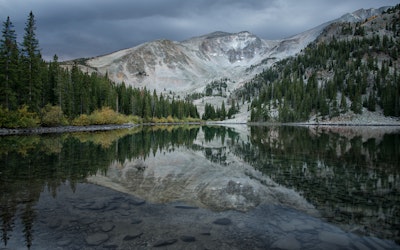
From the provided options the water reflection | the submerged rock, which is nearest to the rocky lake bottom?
the submerged rock

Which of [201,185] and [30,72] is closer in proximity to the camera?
[201,185]

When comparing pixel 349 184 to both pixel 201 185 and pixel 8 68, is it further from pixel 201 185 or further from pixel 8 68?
pixel 8 68

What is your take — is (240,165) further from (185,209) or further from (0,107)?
(0,107)

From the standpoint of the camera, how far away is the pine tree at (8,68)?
60.8m

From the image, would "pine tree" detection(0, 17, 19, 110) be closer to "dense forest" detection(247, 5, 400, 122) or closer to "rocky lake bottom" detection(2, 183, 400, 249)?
"rocky lake bottom" detection(2, 183, 400, 249)

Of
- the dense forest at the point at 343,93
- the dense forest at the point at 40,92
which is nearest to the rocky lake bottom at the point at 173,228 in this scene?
the dense forest at the point at 40,92

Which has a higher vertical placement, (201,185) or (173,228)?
(173,228)

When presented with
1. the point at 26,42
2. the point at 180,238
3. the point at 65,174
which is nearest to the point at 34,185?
the point at 65,174

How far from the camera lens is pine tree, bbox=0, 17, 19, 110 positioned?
199ft

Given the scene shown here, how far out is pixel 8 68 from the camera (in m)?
62.8

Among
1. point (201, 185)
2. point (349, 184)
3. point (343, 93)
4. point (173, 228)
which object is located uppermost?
point (343, 93)

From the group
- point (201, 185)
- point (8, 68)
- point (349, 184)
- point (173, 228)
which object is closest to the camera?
point (173, 228)

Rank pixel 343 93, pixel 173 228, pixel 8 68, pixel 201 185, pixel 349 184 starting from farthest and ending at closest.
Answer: pixel 343 93 < pixel 8 68 < pixel 201 185 < pixel 349 184 < pixel 173 228

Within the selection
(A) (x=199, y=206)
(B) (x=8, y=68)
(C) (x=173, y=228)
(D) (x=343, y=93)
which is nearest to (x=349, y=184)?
(A) (x=199, y=206)
